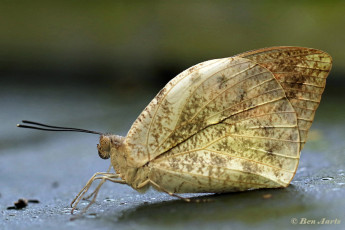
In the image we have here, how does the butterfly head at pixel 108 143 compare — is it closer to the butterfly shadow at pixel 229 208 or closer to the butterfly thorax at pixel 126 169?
the butterfly thorax at pixel 126 169

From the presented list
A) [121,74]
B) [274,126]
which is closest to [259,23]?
[121,74]

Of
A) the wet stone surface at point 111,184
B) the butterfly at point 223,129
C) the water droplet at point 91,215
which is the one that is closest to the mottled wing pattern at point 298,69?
the butterfly at point 223,129

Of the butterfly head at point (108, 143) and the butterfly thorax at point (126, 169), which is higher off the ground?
the butterfly head at point (108, 143)

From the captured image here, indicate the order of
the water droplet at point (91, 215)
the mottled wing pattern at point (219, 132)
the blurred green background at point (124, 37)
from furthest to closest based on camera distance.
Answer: the blurred green background at point (124, 37) < the mottled wing pattern at point (219, 132) < the water droplet at point (91, 215)

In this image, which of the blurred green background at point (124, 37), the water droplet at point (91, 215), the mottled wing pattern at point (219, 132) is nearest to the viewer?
Answer: the water droplet at point (91, 215)

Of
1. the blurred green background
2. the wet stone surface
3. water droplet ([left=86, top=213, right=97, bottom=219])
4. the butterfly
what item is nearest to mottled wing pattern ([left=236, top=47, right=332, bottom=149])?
the butterfly

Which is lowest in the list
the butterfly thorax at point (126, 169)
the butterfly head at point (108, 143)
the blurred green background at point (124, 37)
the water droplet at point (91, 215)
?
the water droplet at point (91, 215)

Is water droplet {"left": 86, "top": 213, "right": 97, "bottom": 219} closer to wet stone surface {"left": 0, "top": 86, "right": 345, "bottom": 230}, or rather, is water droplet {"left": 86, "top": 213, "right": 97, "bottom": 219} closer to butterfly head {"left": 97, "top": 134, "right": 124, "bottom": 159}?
wet stone surface {"left": 0, "top": 86, "right": 345, "bottom": 230}

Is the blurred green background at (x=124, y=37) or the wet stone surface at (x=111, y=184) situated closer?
the wet stone surface at (x=111, y=184)

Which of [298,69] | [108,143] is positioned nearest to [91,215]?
[108,143]
